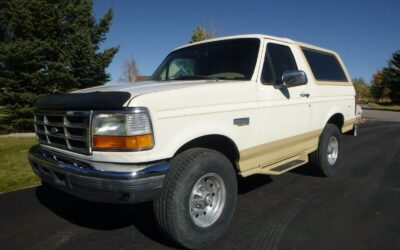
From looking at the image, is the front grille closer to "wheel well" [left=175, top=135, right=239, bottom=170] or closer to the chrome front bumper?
the chrome front bumper

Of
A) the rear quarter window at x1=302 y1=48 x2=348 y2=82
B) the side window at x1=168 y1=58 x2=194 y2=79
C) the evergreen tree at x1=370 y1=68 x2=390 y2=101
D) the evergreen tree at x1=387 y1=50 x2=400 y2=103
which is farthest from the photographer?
the evergreen tree at x1=370 y1=68 x2=390 y2=101

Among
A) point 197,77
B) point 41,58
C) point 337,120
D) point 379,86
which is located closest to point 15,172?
point 197,77

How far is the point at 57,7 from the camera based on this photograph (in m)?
13.3

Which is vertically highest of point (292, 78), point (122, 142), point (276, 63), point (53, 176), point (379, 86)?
point (379, 86)

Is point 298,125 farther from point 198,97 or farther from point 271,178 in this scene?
point 198,97

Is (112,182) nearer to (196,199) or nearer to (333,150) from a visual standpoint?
(196,199)

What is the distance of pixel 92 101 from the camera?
275cm

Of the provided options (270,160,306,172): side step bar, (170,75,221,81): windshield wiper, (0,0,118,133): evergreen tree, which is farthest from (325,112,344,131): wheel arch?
(0,0,118,133): evergreen tree

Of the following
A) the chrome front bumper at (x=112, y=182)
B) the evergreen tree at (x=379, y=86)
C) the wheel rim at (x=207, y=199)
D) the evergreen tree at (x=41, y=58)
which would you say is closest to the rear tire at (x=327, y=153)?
the wheel rim at (x=207, y=199)

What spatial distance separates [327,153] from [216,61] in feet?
8.59

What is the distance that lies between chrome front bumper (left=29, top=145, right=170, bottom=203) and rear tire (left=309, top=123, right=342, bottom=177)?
3.36 m

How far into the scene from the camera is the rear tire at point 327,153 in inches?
210

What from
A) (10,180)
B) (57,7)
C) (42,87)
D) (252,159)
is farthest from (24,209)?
(57,7)

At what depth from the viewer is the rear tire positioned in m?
5.34
